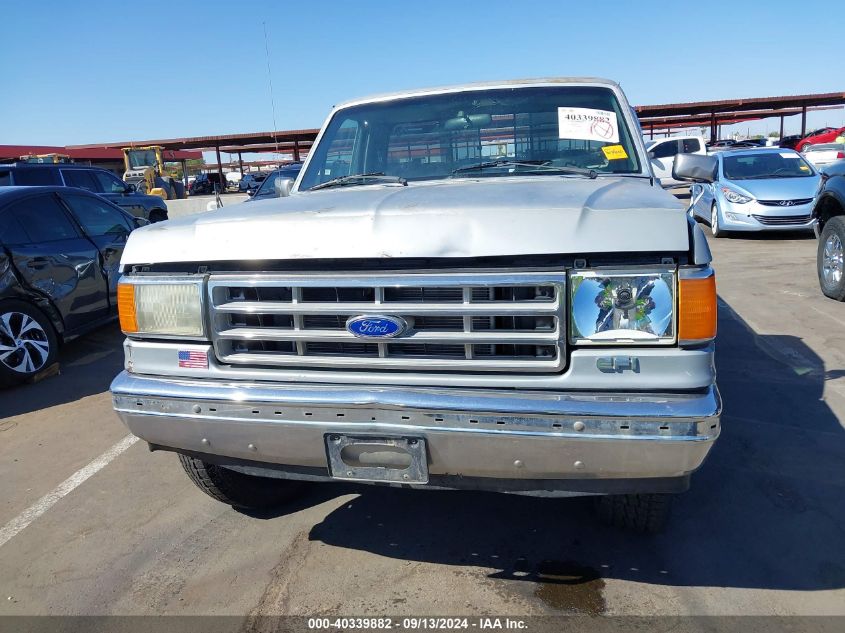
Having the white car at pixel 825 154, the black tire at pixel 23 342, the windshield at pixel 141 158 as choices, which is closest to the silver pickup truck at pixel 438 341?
the black tire at pixel 23 342

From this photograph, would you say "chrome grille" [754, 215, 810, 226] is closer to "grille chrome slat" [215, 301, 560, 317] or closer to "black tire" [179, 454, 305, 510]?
"black tire" [179, 454, 305, 510]

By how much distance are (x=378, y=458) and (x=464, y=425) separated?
348 millimetres

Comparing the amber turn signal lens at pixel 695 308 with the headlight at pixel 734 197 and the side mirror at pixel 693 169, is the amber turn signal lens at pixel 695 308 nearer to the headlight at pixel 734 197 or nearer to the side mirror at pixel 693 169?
the side mirror at pixel 693 169

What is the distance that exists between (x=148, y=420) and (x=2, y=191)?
4.42 meters

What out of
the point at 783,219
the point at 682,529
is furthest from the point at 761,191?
the point at 682,529

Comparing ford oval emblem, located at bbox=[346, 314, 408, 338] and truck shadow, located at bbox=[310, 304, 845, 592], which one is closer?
ford oval emblem, located at bbox=[346, 314, 408, 338]

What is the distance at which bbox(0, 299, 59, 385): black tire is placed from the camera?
17.1 feet

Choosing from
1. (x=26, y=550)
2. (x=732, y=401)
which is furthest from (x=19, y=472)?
(x=732, y=401)

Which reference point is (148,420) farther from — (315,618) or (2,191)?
(2,191)

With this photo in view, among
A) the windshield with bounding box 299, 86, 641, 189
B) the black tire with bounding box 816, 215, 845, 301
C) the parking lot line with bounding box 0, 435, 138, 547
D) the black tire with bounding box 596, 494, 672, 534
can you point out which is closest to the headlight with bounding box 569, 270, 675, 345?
the black tire with bounding box 596, 494, 672, 534

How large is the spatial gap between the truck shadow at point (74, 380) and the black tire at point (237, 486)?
262 centimetres

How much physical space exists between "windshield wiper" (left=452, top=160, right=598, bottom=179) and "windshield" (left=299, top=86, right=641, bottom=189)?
0.01 m

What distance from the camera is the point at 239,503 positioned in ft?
10.4

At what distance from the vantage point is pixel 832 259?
695 cm
